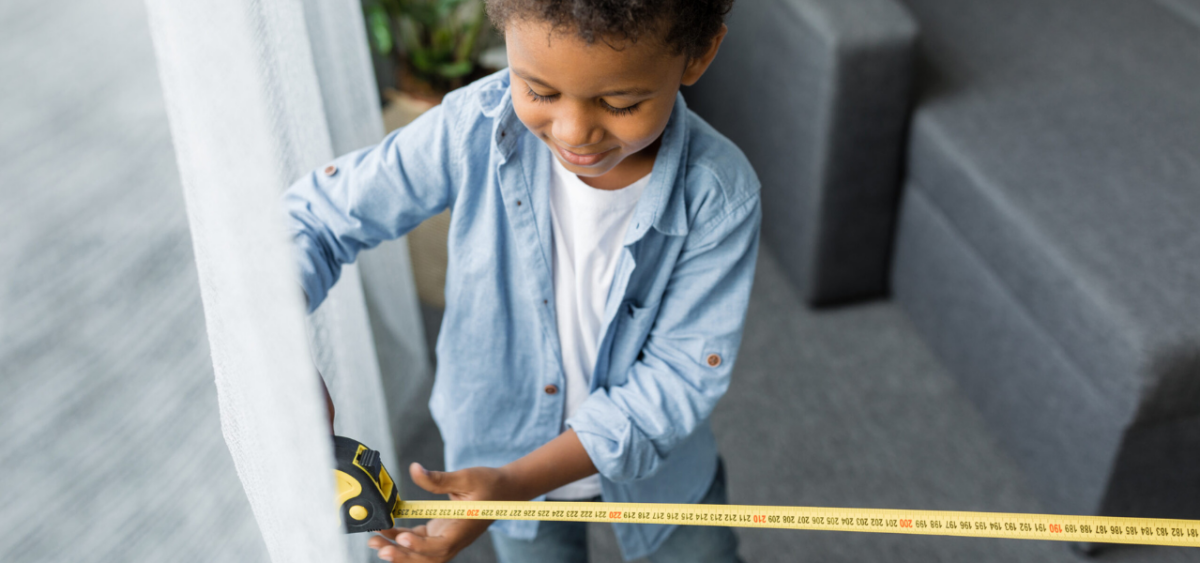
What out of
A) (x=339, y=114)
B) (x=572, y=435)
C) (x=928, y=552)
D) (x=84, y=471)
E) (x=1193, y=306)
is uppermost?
(x=84, y=471)

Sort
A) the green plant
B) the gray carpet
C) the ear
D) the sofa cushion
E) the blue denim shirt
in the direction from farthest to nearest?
the green plant
the sofa cushion
the blue denim shirt
the ear
the gray carpet

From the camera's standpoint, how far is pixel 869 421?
162 cm

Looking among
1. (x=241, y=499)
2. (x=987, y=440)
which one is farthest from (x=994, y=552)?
(x=241, y=499)

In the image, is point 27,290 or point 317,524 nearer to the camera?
point 27,290

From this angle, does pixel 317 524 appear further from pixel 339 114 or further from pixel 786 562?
pixel 786 562

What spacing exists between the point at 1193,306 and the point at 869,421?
577mm

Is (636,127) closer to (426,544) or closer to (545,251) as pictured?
(545,251)

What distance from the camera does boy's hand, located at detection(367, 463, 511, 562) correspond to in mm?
727

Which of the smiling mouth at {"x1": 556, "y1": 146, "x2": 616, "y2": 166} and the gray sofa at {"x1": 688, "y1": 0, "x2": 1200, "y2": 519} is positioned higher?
the smiling mouth at {"x1": 556, "y1": 146, "x2": 616, "y2": 166}

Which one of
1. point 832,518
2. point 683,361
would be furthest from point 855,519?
point 683,361

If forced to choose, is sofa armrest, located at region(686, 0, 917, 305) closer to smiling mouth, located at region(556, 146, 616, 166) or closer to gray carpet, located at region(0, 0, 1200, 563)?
smiling mouth, located at region(556, 146, 616, 166)

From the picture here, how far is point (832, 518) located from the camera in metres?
0.74

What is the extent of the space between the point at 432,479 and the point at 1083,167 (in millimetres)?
1199

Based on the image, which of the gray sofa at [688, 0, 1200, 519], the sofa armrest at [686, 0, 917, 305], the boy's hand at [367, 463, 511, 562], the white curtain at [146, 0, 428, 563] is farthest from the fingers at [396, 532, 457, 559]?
the sofa armrest at [686, 0, 917, 305]
